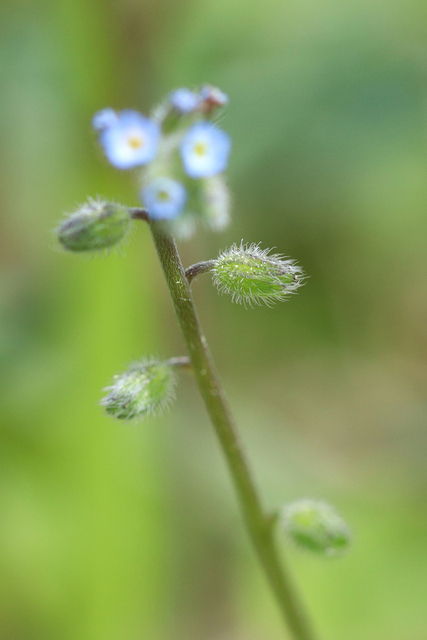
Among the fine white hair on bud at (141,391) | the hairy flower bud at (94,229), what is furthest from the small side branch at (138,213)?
the fine white hair on bud at (141,391)

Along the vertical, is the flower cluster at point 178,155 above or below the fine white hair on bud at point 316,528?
above

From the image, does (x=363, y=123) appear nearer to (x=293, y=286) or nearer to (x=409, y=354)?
(x=409, y=354)

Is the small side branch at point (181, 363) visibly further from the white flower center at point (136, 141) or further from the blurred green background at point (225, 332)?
the blurred green background at point (225, 332)

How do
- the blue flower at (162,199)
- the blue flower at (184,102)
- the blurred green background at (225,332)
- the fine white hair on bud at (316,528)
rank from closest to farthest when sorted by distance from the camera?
1. the blue flower at (162,199)
2. the blue flower at (184,102)
3. the fine white hair on bud at (316,528)
4. the blurred green background at (225,332)

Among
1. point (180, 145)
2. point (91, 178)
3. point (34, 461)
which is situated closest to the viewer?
point (180, 145)

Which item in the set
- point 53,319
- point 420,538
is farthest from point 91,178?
point 420,538

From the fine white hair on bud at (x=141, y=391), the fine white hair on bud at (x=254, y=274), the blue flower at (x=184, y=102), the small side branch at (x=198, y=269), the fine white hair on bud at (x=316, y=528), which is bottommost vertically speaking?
the fine white hair on bud at (x=316, y=528)
